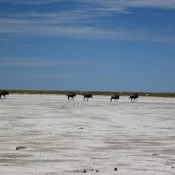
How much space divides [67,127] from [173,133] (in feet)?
17.8

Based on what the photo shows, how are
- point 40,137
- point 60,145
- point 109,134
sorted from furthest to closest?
point 109,134
point 40,137
point 60,145

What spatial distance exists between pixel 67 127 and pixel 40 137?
216 inches

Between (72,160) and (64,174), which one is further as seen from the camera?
(72,160)

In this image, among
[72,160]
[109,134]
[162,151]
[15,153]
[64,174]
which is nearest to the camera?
[64,174]

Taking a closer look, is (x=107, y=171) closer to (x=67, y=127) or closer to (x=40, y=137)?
(x=40, y=137)

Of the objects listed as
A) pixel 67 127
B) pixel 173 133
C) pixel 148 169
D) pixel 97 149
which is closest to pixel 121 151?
pixel 97 149

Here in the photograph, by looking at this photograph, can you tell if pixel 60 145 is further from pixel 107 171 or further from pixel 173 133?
pixel 173 133

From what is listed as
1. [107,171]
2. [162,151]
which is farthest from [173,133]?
[107,171]

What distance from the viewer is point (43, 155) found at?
1633cm

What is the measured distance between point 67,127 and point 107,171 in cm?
1369

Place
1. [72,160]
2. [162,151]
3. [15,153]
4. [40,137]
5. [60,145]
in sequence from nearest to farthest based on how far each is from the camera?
[72,160] → [15,153] → [162,151] → [60,145] → [40,137]

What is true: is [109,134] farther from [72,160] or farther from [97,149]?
[72,160]

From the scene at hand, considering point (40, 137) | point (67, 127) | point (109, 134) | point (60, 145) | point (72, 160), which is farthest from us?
point (67, 127)

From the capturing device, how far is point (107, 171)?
1361cm
